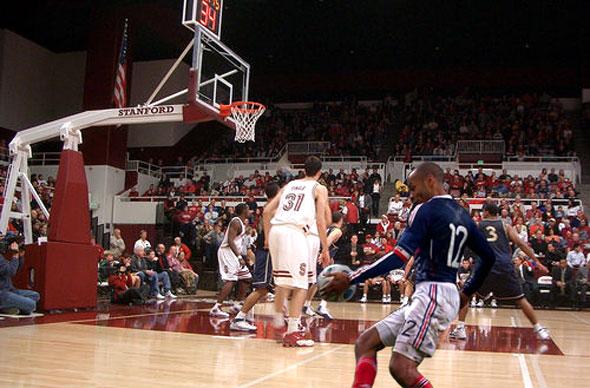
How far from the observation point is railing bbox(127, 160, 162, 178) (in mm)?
26812

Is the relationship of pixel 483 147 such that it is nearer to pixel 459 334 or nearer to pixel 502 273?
pixel 502 273

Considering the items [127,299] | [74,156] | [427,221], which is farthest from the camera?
[127,299]

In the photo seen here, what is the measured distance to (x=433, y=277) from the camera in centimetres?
332

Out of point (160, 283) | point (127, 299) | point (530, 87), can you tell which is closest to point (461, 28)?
point (530, 87)

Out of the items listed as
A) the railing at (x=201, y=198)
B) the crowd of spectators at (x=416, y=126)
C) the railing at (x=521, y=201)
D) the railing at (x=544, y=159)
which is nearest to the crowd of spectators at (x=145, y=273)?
the railing at (x=201, y=198)

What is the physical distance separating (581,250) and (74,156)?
41.8 feet

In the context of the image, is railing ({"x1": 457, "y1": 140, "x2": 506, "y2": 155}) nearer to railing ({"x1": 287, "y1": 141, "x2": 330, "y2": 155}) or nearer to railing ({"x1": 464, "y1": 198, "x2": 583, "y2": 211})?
railing ({"x1": 464, "y1": 198, "x2": 583, "y2": 211})

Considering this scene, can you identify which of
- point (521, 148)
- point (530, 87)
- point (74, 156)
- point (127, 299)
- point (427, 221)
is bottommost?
point (127, 299)

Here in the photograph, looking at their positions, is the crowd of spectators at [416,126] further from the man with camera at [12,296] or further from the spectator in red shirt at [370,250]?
the man with camera at [12,296]

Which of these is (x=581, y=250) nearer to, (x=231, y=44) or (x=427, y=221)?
(x=427, y=221)

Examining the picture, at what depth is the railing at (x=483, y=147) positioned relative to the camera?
25438mm

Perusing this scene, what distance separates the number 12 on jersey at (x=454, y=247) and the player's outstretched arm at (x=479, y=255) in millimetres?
79

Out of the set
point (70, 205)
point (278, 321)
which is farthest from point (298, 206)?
point (70, 205)

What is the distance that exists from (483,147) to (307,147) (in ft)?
25.3
